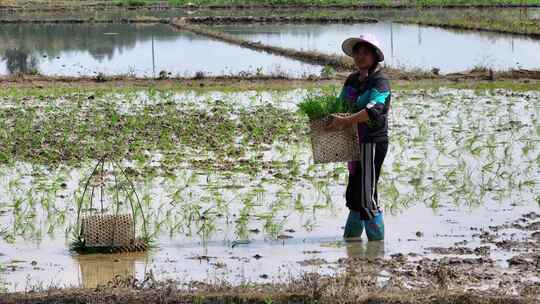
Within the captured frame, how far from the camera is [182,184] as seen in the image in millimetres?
7262

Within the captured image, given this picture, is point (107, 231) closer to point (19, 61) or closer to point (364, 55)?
point (364, 55)

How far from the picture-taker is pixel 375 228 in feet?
18.3

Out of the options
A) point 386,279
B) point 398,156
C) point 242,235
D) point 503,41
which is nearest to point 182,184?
point 242,235

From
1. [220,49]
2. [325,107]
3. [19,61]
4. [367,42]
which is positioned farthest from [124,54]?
[367,42]

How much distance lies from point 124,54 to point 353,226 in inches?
556

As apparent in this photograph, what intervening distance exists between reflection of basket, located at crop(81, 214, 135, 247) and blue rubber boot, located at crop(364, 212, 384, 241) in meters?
1.34

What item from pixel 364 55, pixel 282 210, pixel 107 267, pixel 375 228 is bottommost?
pixel 107 267

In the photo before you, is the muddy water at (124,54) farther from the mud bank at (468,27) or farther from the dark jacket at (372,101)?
the dark jacket at (372,101)

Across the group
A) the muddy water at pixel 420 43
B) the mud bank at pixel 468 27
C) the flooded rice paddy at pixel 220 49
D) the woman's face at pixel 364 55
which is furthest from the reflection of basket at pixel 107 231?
the mud bank at pixel 468 27

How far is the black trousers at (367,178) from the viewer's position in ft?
17.9

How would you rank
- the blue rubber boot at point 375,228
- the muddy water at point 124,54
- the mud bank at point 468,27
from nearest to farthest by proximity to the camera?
the blue rubber boot at point 375,228 < the muddy water at point 124,54 < the mud bank at point 468,27

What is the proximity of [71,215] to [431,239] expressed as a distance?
2.35m

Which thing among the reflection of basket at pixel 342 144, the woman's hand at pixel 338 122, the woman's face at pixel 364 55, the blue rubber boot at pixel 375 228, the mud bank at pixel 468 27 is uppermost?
the mud bank at pixel 468 27

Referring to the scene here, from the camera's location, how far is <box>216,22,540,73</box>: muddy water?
1570 cm
